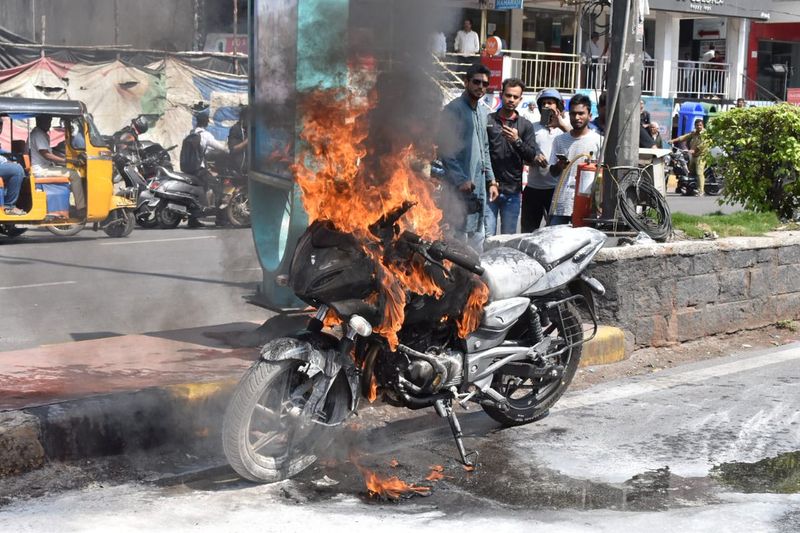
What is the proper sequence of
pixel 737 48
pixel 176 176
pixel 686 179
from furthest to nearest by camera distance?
pixel 737 48
pixel 686 179
pixel 176 176

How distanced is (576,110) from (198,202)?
26.4 ft

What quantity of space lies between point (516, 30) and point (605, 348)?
72.6 ft

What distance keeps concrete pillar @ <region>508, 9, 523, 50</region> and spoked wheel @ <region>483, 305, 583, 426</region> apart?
2273cm

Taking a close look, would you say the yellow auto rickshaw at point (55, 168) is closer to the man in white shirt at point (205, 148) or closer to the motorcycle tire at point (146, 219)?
the motorcycle tire at point (146, 219)

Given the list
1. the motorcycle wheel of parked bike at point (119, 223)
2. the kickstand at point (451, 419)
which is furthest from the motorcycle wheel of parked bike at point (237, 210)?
the kickstand at point (451, 419)

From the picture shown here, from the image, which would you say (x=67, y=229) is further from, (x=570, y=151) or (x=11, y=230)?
(x=570, y=151)

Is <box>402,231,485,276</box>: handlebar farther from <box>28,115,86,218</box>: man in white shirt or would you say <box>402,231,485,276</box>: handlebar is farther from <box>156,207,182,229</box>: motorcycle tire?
<box>156,207,182,229</box>: motorcycle tire

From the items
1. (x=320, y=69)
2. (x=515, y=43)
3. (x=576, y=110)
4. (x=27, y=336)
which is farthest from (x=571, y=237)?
(x=515, y=43)

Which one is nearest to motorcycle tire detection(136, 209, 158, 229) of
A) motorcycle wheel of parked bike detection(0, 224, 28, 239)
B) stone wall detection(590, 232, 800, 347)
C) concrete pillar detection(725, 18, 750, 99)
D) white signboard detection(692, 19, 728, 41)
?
motorcycle wheel of parked bike detection(0, 224, 28, 239)

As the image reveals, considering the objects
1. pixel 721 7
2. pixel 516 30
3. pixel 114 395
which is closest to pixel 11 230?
pixel 114 395

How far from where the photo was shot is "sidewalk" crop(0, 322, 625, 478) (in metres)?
4.70

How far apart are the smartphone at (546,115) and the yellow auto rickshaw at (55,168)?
23.2ft

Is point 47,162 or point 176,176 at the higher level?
point 47,162

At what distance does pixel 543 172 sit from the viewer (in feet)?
28.3
